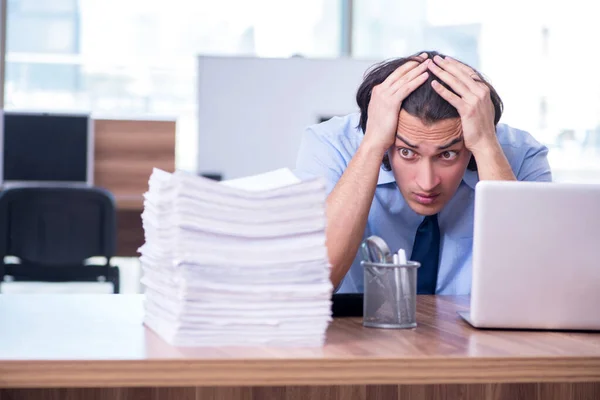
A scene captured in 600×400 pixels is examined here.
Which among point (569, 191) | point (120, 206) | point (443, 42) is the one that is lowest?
point (120, 206)

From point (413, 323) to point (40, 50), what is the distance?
5629 millimetres

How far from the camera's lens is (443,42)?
6.64m

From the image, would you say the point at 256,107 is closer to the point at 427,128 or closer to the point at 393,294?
the point at 427,128

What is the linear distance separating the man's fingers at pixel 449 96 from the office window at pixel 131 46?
4806mm

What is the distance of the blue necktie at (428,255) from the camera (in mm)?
1907

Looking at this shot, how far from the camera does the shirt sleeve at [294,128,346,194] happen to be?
196 centimetres

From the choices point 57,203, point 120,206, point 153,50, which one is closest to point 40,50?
point 153,50

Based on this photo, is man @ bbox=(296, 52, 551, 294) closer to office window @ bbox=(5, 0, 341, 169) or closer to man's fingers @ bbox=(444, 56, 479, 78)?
man's fingers @ bbox=(444, 56, 479, 78)

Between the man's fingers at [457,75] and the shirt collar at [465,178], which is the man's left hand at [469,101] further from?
the shirt collar at [465,178]

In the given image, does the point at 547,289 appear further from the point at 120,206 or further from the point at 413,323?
the point at 120,206

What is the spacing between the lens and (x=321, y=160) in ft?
6.50

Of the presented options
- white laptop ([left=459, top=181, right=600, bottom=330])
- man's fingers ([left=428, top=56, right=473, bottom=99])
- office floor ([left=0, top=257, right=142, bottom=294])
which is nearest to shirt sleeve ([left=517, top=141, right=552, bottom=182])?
man's fingers ([left=428, top=56, right=473, bottom=99])

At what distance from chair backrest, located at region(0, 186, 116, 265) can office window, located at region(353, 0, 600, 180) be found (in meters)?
3.02

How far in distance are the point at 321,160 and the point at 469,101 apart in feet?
1.26
